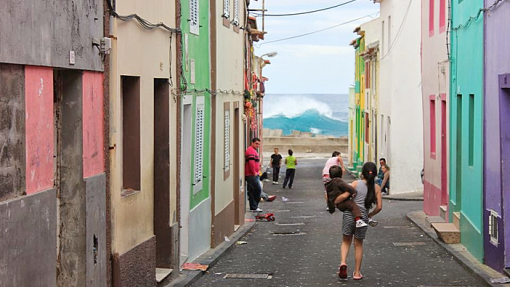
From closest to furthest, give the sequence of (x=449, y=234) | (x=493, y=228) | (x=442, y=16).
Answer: (x=493, y=228) < (x=449, y=234) < (x=442, y=16)

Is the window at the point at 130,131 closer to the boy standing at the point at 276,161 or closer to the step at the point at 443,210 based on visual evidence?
the step at the point at 443,210

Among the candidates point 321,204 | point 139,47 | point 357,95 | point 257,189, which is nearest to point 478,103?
point 139,47

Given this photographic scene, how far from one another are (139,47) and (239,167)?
39.7 feet

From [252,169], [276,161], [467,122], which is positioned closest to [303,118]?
[276,161]

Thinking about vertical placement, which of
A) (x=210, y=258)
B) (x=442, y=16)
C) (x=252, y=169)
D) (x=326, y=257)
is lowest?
(x=326, y=257)

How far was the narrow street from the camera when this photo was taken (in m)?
14.0

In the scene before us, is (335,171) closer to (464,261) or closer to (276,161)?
(464,261)

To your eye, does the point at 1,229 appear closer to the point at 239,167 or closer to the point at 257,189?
the point at 239,167

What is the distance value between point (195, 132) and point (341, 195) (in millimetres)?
3438

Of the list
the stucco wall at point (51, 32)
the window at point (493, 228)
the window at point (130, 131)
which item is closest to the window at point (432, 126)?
the window at point (493, 228)

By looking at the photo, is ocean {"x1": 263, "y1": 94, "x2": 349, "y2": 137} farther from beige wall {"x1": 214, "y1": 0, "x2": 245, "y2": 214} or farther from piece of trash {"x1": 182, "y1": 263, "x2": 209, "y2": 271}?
piece of trash {"x1": 182, "y1": 263, "x2": 209, "y2": 271}

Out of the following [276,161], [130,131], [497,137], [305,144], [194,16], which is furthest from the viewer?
[305,144]

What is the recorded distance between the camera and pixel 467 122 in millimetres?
16859

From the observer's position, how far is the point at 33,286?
7.80 meters
